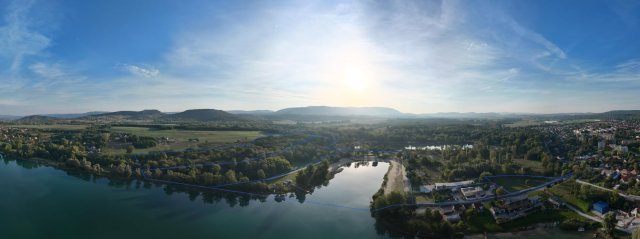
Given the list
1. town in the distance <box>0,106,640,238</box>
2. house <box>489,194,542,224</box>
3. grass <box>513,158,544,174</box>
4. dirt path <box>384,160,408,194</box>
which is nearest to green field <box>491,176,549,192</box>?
town in the distance <box>0,106,640,238</box>

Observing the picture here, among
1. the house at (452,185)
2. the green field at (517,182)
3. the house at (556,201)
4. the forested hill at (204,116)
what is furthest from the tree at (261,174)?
the forested hill at (204,116)

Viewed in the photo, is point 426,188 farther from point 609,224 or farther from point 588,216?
point 609,224

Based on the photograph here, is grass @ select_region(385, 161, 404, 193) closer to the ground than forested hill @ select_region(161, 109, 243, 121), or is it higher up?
closer to the ground

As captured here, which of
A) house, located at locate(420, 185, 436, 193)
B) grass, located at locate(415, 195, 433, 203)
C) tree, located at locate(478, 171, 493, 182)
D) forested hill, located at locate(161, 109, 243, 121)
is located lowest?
grass, located at locate(415, 195, 433, 203)

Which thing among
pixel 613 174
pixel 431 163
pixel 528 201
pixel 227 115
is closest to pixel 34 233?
pixel 528 201

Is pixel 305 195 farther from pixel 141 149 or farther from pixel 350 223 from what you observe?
pixel 141 149

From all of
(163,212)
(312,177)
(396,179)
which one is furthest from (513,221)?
(163,212)

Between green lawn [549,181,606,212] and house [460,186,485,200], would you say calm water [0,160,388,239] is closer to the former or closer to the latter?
house [460,186,485,200]

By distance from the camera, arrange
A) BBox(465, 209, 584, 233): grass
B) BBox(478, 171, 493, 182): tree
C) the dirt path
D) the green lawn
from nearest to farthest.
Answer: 1. BBox(465, 209, 584, 233): grass
2. the green lawn
3. the dirt path
4. BBox(478, 171, 493, 182): tree
